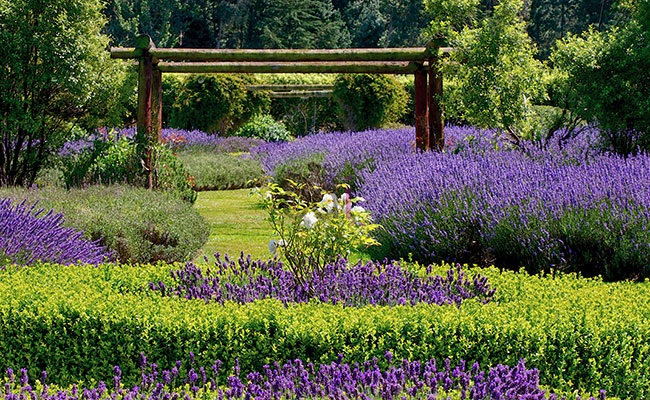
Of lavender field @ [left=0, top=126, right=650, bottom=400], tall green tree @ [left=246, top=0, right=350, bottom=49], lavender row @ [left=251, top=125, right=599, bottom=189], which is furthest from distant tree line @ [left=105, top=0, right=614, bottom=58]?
lavender field @ [left=0, top=126, right=650, bottom=400]

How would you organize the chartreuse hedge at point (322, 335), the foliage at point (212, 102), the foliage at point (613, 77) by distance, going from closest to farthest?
the chartreuse hedge at point (322, 335) < the foliage at point (613, 77) < the foliage at point (212, 102)

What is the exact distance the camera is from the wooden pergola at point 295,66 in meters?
9.16

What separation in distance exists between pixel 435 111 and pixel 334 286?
17.0 feet

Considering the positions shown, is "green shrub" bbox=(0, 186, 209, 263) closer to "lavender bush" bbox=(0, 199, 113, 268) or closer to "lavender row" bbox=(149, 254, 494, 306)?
"lavender bush" bbox=(0, 199, 113, 268)

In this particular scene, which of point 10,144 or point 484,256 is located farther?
point 10,144

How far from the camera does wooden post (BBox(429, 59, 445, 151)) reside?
959 cm

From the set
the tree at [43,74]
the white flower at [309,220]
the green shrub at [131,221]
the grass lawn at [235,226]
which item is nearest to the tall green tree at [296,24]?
the grass lawn at [235,226]

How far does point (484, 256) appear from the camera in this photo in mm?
6680

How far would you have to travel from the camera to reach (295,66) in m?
9.30

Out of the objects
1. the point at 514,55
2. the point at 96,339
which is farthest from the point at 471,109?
the point at 96,339

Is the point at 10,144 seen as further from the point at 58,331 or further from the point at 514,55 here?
the point at 514,55

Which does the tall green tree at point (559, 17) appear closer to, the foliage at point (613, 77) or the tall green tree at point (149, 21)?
the tall green tree at point (149, 21)

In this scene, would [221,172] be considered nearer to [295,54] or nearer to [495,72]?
[295,54]

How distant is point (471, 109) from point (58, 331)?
6.37 m
